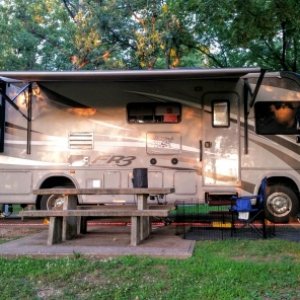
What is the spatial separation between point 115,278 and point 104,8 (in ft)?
47.8

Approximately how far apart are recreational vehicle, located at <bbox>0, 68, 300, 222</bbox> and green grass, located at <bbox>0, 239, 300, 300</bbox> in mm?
3379

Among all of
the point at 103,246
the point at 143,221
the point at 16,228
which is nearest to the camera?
the point at 103,246

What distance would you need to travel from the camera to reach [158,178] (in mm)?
9258

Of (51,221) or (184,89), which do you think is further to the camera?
(184,89)

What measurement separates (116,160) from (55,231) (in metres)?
2.94

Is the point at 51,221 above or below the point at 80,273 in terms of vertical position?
above

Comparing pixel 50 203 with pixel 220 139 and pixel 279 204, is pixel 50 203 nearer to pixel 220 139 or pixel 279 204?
pixel 220 139

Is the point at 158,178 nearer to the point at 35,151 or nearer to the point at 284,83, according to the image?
the point at 35,151

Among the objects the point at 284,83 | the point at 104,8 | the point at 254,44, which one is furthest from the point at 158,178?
the point at 104,8

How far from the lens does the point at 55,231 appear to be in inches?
263

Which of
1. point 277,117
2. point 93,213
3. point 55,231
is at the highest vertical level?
point 277,117

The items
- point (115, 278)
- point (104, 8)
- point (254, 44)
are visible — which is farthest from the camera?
point (104, 8)

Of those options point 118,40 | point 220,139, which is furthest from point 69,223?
point 118,40

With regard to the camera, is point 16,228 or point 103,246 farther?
point 16,228
